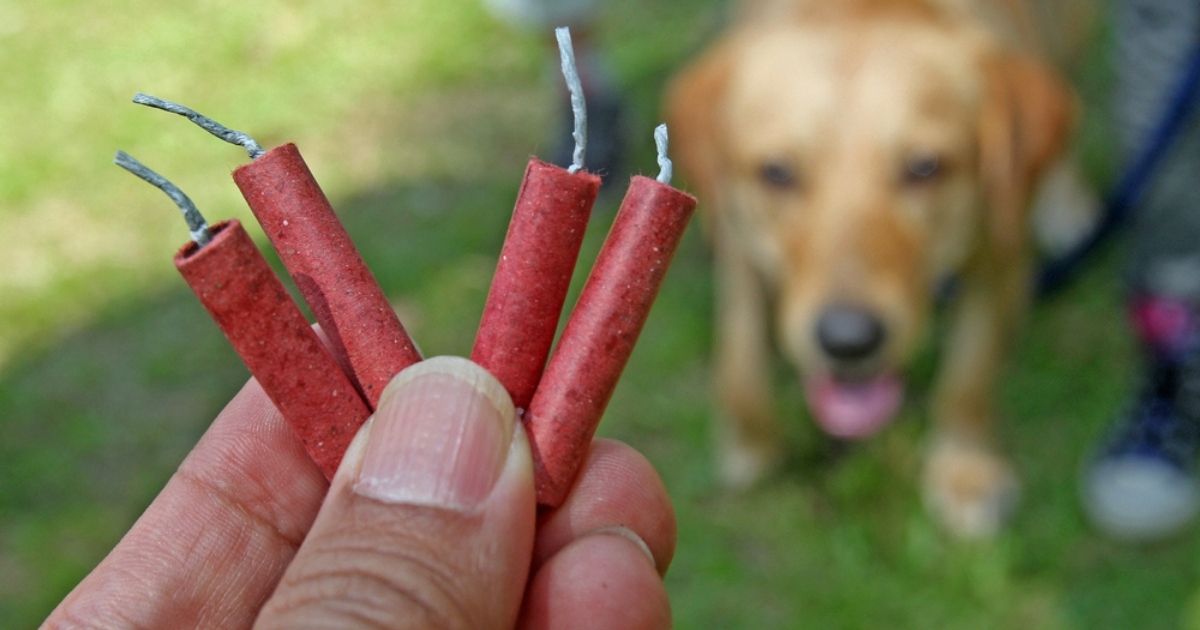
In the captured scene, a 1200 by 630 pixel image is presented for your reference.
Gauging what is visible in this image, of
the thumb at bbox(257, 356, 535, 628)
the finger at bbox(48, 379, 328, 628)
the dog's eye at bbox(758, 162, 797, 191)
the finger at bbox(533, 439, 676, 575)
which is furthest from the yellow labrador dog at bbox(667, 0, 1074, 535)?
the thumb at bbox(257, 356, 535, 628)

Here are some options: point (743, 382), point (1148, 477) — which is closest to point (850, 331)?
point (743, 382)

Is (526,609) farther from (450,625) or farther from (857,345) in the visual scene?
(857,345)

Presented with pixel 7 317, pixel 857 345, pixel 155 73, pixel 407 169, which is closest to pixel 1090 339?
pixel 857 345

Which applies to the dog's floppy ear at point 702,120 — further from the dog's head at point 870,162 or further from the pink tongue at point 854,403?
the pink tongue at point 854,403

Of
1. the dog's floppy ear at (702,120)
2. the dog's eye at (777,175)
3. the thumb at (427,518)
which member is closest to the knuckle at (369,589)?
the thumb at (427,518)

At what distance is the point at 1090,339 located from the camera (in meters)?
3.07

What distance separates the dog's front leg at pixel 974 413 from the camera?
2.59 meters

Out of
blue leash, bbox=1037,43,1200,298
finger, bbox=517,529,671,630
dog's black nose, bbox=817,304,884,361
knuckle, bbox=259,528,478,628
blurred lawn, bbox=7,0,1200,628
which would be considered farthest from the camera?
blue leash, bbox=1037,43,1200,298

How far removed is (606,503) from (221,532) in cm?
47

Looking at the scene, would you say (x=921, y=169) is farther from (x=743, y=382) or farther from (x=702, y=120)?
(x=743, y=382)

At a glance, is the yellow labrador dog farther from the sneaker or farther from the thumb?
the thumb

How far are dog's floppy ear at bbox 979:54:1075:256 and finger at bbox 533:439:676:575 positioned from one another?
1.53 metres

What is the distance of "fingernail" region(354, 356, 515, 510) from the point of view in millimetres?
940

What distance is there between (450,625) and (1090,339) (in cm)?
262
